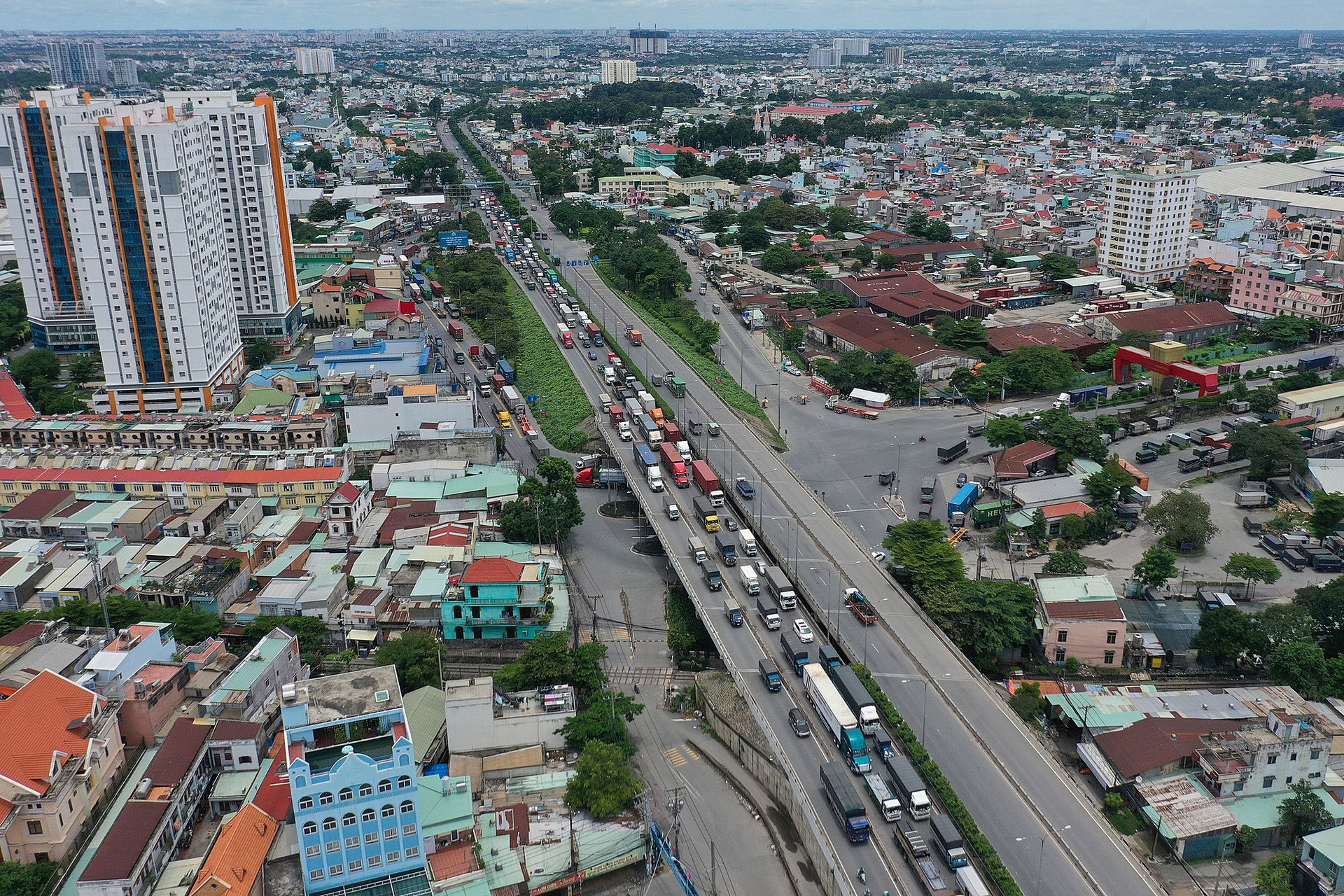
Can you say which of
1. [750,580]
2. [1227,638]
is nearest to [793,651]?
[750,580]

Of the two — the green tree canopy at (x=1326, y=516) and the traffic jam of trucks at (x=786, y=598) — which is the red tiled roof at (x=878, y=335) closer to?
the traffic jam of trucks at (x=786, y=598)

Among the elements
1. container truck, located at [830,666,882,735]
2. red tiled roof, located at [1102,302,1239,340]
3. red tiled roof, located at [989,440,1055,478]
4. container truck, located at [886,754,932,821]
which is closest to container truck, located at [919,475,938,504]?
red tiled roof, located at [989,440,1055,478]

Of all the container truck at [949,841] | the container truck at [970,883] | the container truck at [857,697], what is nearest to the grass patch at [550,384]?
the container truck at [857,697]

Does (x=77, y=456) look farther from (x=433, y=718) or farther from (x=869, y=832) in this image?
(x=869, y=832)

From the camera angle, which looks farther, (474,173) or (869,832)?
(474,173)

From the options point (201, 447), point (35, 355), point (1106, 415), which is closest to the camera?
point (201, 447)

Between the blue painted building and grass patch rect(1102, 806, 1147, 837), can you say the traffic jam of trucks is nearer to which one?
grass patch rect(1102, 806, 1147, 837)

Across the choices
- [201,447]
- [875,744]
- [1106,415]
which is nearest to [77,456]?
[201,447]
